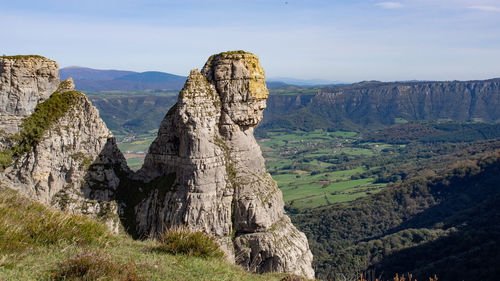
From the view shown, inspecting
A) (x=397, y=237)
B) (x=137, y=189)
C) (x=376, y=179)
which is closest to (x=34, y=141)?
(x=137, y=189)

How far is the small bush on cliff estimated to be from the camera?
13570 mm

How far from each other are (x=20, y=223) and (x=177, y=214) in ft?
42.9

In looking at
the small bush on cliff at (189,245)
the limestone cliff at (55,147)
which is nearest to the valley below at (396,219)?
the small bush on cliff at (189,245)

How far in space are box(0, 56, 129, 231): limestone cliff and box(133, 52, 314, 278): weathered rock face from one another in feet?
9.56

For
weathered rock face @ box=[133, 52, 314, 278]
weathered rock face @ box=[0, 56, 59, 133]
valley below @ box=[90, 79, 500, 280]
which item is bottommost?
valley below @ box=[90, 79, 500, 280]

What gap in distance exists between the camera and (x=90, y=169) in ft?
85.8

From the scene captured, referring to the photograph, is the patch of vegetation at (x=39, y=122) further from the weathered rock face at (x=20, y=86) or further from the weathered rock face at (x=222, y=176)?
the weathered rock face at (x=222, y=176)

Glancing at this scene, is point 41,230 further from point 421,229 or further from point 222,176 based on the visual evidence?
point 421,229

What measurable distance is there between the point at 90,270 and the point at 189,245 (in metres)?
4.49

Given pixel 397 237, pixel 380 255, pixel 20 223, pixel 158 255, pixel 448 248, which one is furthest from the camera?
pixel 397 237

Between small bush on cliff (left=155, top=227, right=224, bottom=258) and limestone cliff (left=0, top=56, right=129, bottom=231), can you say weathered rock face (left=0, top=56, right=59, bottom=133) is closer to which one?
limestone cliff (left=0, top=56, right=129, bottom=231)

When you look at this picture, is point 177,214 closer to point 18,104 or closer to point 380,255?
point 18,104

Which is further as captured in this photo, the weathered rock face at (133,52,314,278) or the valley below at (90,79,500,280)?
the valley below at (90,79,500,280)

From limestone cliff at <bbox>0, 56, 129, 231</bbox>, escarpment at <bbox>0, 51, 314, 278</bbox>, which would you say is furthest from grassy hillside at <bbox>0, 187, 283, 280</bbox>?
limestone cliff at <bbox>0, 56, 129, 231</bbox>
